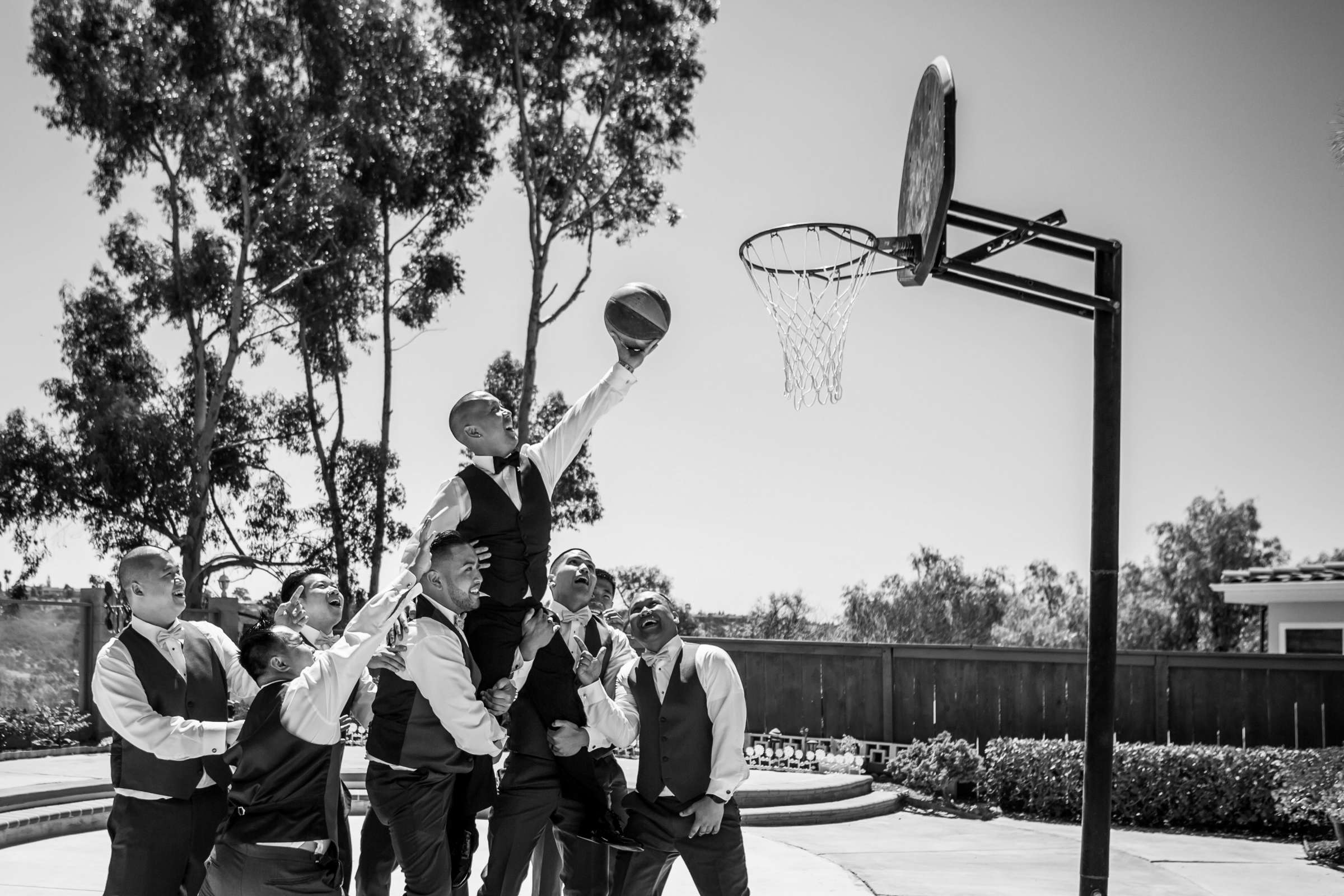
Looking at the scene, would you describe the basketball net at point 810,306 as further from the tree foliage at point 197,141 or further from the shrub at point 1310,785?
the tree foliage at point 197,141

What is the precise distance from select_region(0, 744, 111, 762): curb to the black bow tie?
30.9ft

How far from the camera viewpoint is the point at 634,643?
16.6 ft

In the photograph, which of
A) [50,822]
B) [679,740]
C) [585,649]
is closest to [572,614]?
[585,649]

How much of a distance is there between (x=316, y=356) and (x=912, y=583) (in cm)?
1350

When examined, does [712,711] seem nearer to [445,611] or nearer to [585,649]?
[585,649]

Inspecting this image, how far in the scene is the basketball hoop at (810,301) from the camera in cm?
738

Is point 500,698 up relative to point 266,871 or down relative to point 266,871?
up

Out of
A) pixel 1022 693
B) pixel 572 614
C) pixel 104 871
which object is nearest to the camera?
pixel 572 614

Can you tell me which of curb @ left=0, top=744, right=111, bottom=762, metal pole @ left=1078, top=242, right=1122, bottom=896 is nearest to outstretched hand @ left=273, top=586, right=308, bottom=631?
metal pole @ left=1078, top=242, right=1122, bottom=896

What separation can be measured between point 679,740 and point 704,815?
313 mm

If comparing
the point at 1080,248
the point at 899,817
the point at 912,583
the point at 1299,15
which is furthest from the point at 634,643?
the point at 912,583

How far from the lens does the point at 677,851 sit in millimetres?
5000

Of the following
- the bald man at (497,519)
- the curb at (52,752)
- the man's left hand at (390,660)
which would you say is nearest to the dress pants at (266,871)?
the man's left hand at (390,660)

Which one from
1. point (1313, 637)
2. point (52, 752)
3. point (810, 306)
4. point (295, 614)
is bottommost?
point (52, 752)
